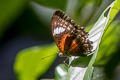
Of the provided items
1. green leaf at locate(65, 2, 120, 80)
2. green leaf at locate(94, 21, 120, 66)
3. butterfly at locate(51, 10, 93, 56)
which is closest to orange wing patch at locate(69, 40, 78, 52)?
butterfly at locate(51, 10, 93, 56)

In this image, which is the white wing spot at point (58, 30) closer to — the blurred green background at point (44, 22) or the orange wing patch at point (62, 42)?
the orange wing patch at point (62, 42)

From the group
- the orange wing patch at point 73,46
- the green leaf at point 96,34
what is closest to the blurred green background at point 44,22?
the orange wing patch at point 73,46

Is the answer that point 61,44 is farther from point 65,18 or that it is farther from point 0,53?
point 0,53

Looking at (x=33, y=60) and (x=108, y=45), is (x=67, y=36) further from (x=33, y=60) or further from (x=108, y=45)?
(x=33, y=60)

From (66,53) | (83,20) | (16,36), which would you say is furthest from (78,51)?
(16,36)

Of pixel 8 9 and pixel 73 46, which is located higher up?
pixel 8 9

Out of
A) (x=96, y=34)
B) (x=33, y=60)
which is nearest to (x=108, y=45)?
(x=96, y=34)
